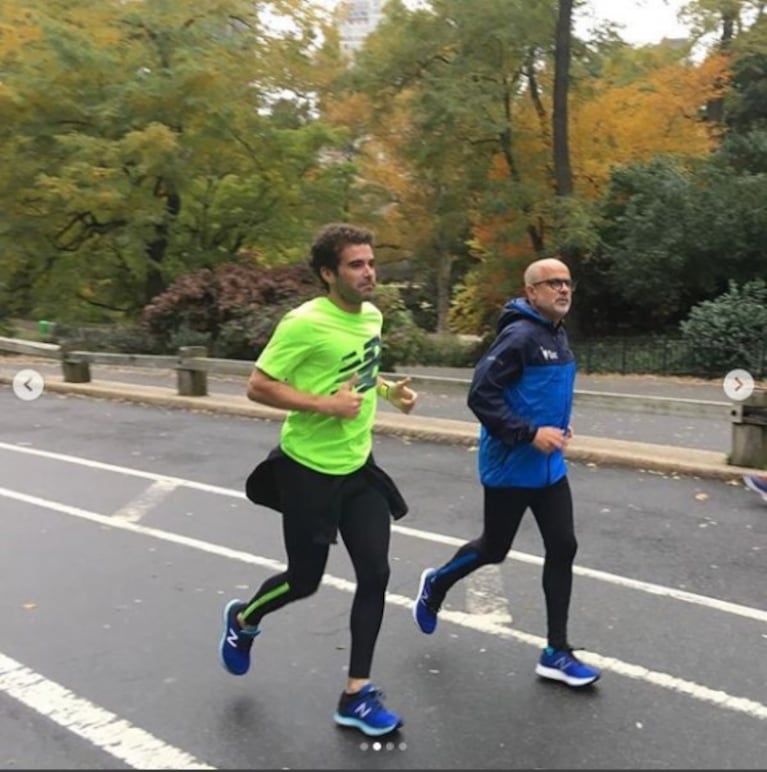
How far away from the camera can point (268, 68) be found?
813 inches

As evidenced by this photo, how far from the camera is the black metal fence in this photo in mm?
19688

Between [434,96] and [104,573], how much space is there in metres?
20.0

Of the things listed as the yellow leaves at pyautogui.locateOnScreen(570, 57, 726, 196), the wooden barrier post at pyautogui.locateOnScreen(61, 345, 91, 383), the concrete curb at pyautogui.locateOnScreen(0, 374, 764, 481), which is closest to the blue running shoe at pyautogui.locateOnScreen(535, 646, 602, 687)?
the concrete curb at pyautogui.locateOnScreen(0, 374, 764, 481)

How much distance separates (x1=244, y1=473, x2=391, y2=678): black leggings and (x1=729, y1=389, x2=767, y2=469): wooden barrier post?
190 inches

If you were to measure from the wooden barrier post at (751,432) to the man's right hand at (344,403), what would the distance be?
5.03m

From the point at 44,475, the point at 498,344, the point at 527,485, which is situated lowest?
the point at 44,475

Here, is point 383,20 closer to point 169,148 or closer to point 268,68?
point 268,68

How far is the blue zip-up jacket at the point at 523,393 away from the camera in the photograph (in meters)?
3.78

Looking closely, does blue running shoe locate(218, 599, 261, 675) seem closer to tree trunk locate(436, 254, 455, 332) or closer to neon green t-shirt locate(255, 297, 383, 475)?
neon green t-shirt locate(255, 297, 383, 475)

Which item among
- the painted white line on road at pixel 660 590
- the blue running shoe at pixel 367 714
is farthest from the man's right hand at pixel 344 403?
the painted white line on road at pixel 660 590

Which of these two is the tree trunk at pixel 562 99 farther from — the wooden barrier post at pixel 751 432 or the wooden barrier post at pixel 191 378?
the wooden barrier post at pixel 751 432

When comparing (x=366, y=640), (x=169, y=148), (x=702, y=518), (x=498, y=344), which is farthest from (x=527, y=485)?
(x=169, y=148)

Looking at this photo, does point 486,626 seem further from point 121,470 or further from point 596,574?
point 121,470

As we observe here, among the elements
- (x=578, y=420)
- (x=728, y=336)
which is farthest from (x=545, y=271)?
(x=728, y=336)
